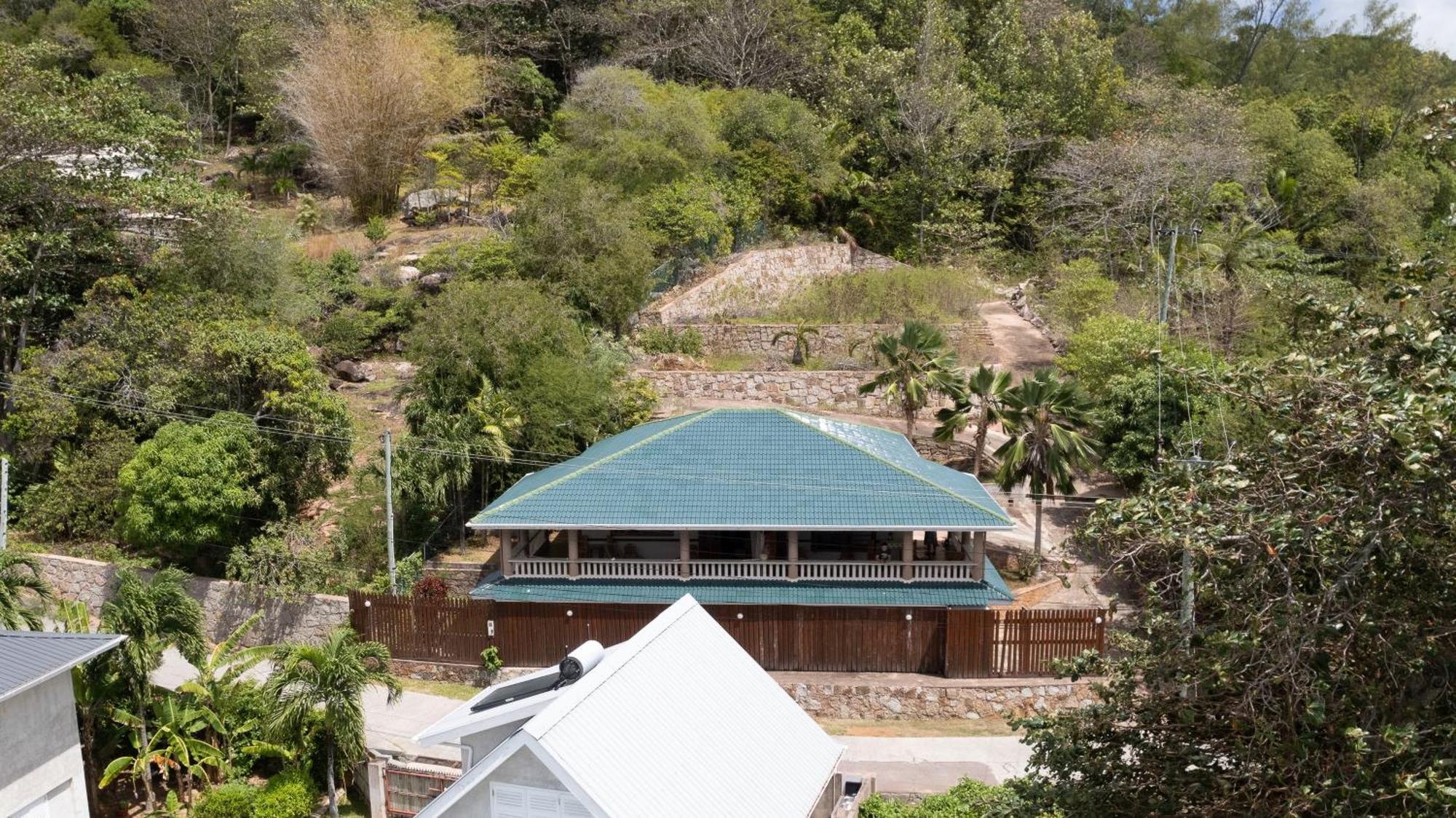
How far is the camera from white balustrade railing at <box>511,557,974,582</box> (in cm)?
2011

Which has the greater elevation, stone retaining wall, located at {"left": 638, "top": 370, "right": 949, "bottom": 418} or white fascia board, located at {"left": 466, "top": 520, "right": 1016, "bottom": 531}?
stone retaining wall, located at {"left": 638, "top": 370, "right": 949, "bottom": 418}

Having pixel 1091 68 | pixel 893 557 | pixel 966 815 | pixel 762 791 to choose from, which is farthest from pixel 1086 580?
pixel 1091 68

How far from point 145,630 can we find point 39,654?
87.4 inches

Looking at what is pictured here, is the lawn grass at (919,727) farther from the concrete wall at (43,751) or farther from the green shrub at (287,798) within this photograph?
the concrete wall at (43,751)

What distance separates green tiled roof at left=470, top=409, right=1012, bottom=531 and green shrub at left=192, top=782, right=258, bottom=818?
5699 mm

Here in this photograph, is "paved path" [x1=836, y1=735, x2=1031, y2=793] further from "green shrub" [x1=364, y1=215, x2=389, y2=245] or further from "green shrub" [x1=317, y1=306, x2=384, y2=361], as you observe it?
"green shrub" [x1=364, y1=215, x2=389, y2=245]

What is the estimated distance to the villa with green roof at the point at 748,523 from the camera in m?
19.4

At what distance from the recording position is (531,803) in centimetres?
1091

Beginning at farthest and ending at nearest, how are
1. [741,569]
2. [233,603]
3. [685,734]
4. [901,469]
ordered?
1. [233,603]
2. [901,469]
3. [741,569]
4. [685,734]

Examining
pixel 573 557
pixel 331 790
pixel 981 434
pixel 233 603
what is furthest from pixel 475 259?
pixel 331 790

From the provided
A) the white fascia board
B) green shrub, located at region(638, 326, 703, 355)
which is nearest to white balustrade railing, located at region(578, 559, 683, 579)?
the white fascia board

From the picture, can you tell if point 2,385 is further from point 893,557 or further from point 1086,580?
point 1086,580

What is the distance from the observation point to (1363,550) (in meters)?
7.70

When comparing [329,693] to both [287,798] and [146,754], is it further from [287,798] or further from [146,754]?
[146,754]
